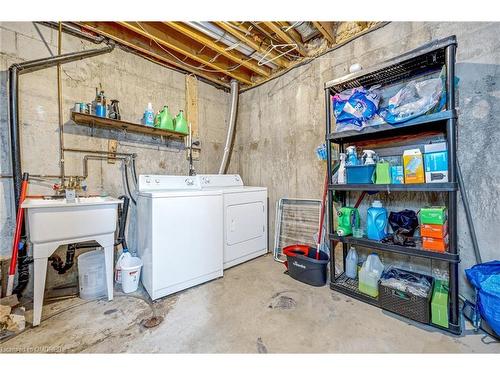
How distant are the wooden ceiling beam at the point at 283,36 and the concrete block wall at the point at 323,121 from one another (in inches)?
7.7

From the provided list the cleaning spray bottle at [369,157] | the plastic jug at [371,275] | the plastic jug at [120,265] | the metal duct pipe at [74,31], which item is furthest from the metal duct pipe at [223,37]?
the plastic jug at [371,275]

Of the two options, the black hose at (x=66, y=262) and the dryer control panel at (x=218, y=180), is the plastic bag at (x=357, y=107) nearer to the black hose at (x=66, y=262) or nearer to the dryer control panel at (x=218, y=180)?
the dryer control panel at (x=218, y=180)

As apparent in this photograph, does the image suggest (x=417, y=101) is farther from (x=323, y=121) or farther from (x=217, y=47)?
(x=217, y=47)

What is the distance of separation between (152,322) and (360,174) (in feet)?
6.75

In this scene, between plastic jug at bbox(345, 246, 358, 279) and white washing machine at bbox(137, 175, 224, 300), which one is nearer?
white washing machine at bbox(137, 175, 224, 300)

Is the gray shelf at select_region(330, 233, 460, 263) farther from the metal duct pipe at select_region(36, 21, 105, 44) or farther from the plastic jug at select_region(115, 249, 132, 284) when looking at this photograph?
the metal duct pipe at select_region(36, 21, 105, 44)

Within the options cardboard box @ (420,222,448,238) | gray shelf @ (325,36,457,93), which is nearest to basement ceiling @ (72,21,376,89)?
gray shelf @ (325,36,457,93)

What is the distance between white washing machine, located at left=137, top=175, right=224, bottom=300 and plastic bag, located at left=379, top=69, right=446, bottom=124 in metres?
1.72

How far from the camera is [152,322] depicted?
1605mm

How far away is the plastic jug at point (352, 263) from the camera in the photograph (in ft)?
7.00

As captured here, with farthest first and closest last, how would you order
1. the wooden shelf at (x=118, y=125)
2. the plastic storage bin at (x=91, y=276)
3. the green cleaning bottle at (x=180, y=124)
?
1. the green cleaning bottle at (x=180, y=124)
2. the wooden shelf at (x=118, y=125)
3. the plastic storage bin at (x=91, y=276)

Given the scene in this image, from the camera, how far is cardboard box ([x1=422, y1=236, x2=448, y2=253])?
1.48 metres

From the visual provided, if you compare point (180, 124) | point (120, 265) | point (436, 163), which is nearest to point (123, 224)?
point (120, 265)
